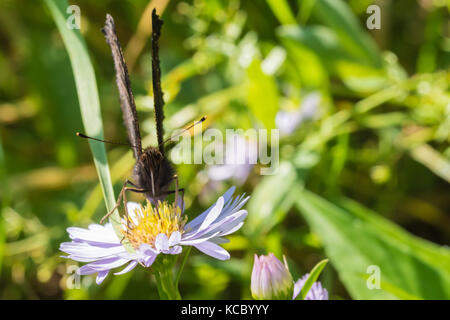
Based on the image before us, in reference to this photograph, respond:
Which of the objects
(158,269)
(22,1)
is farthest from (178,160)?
(22,1)

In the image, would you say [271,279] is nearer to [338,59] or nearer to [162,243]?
[162,243]

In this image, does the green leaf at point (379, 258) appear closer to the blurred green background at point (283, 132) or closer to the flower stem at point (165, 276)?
the blurred green background at point (283, 132)

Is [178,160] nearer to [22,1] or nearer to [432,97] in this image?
[432,97]

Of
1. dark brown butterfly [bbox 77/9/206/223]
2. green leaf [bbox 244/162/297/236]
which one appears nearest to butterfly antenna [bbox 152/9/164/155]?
dark brown butterfly [bbox 77/9/206/223]

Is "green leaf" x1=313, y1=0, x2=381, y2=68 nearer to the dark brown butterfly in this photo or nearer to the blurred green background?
the blurred green background

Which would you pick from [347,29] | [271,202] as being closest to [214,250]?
[271,202]

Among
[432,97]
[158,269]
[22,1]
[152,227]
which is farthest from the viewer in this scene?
[22,1]
